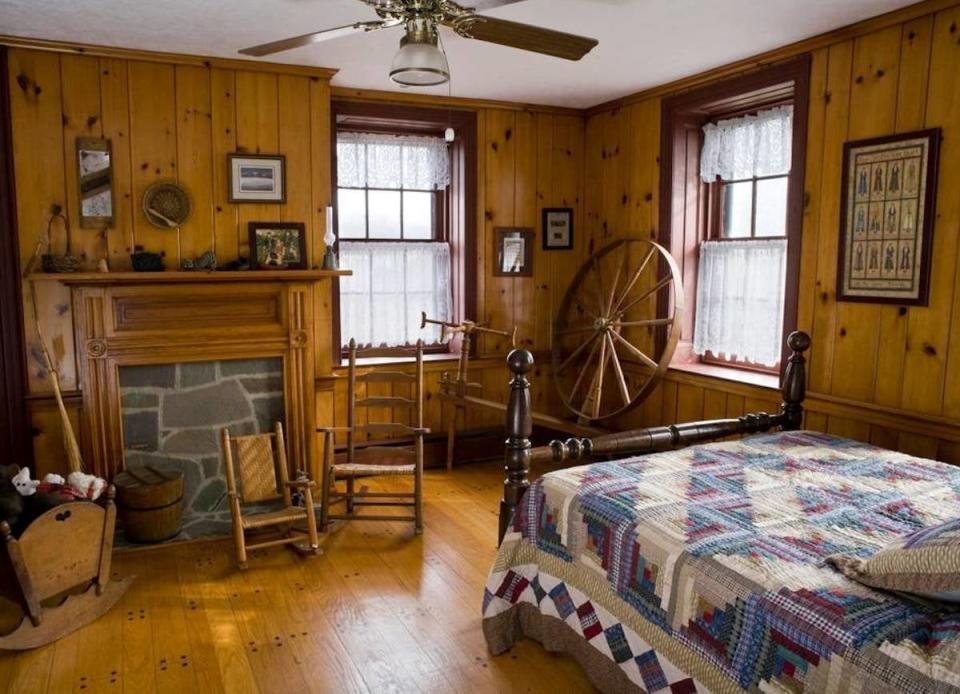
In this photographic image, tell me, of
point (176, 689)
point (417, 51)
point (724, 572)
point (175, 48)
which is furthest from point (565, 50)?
point (176, 689)

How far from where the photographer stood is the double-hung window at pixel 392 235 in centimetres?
477

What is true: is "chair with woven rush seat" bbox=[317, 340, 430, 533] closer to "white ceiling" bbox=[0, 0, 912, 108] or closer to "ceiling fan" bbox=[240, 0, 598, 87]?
"white ceiling" bbox=[0, 0, 912, 108]

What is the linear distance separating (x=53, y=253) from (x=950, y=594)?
3.91 metres

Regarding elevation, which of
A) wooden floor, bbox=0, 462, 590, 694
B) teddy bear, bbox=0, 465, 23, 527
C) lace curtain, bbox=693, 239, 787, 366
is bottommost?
wooden floor, bbox=0, 462, 590, 694

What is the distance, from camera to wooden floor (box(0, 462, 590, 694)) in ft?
8.15

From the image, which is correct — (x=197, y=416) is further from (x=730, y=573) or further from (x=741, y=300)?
(x=741, y=300)

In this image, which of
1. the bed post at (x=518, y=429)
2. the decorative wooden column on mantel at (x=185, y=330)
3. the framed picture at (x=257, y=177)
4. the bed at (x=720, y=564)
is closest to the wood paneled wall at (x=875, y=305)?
the bed at (x=720, y=564)

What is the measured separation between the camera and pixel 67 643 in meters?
2.72

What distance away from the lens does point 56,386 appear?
3541 mm

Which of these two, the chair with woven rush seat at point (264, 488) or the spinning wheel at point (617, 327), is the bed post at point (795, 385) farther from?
the chair with woven rush seat at point (264, 488)

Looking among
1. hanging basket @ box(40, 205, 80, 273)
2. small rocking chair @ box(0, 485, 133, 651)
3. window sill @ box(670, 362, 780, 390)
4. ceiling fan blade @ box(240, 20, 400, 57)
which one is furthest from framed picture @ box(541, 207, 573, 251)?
small rocking chair @ box(0, 485, 133, 651)

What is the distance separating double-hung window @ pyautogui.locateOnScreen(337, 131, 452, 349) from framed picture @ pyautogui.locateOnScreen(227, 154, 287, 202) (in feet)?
2.16

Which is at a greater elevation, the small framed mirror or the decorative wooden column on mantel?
the small framed mirror

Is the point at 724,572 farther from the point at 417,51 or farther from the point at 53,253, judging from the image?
the point at 53,253
